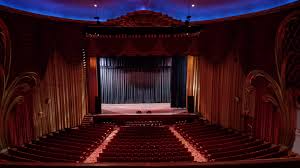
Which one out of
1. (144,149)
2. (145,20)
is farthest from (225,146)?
(145,20)

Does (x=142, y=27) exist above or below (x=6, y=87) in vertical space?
above

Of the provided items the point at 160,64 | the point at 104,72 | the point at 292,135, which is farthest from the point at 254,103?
the point at 104,72

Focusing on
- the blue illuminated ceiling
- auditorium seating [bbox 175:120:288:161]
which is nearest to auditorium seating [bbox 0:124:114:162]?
auditorium seating [bbox 175:120:288:161]

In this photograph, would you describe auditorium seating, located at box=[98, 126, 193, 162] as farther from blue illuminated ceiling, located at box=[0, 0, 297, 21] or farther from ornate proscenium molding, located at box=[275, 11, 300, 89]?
blue illuminated ceiling, located at box=[0, 0, 297, 21]

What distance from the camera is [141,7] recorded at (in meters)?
9.19

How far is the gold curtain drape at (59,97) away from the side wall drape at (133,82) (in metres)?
4.15

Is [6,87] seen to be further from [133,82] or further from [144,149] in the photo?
[133,82]

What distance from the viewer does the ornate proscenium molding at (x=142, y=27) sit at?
29.8 ft

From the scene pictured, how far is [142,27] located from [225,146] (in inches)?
218

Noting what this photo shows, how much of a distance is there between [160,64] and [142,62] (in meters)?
1.13

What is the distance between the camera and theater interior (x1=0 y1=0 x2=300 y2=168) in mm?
6152

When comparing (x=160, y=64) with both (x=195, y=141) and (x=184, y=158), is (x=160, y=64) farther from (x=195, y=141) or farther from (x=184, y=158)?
(x=184, y=158)

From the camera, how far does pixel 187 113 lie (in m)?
11.3

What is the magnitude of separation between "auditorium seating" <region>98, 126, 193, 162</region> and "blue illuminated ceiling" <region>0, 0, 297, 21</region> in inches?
191
